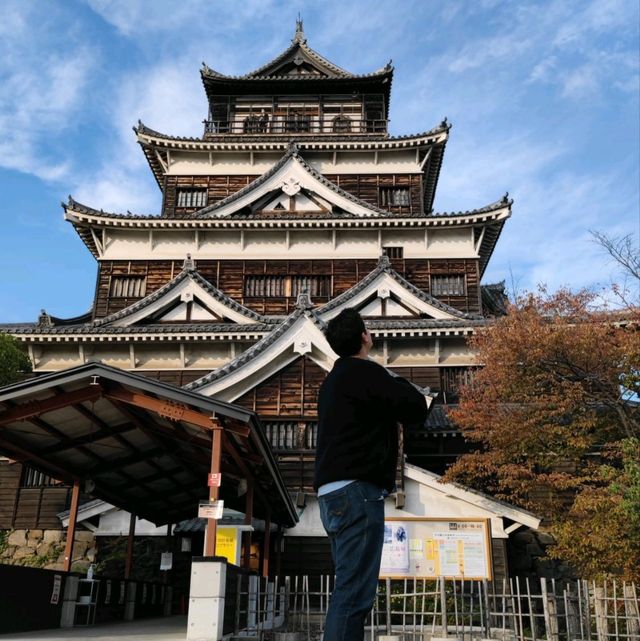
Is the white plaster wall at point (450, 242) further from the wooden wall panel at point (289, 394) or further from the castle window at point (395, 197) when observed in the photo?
the wooden wall panel at point (289, 394)

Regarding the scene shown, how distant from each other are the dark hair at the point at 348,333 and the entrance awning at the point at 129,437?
4.73 metres

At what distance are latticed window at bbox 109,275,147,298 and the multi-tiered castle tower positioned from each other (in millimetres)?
53

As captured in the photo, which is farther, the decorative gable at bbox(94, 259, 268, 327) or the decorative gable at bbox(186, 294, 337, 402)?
the decorative gable at bbox(94, 259, 268, 327)

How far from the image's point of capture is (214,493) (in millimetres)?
7906

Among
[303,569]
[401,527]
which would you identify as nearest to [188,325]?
[303,569]

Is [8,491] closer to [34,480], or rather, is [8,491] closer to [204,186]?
[34,480]

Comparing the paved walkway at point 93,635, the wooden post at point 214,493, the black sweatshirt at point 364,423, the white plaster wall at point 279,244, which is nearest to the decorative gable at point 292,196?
the white plaster wall at point 279,244

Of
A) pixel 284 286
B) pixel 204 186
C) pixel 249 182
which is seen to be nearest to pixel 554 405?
pixel 284 286

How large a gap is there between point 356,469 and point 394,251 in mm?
21539

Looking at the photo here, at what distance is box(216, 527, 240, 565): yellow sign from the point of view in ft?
37.1

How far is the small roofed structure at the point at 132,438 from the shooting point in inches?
323

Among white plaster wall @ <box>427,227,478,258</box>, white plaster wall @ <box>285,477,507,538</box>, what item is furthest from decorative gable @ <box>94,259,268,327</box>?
white plaster wall @ <box>285,477,507,538</box>

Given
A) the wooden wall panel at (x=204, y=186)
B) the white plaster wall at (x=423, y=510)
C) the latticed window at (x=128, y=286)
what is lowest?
the white plaster wall at (x=423, y=510)

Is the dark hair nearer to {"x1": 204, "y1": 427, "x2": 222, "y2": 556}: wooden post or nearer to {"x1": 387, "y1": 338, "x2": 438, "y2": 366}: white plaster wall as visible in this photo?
{"x1": 204, "y1": 427, "x2": 222, "y2": 556}: wooden post
